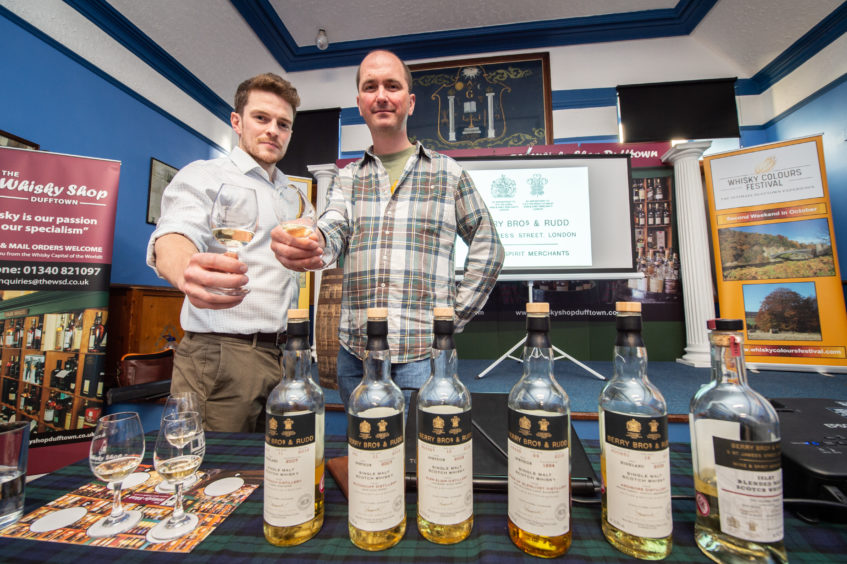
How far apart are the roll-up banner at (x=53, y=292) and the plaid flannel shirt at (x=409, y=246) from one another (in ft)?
6.25

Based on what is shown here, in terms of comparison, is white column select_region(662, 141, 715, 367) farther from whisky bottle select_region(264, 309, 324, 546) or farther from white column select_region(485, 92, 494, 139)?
whisky bottle select_region(264, 309, 324, 546)

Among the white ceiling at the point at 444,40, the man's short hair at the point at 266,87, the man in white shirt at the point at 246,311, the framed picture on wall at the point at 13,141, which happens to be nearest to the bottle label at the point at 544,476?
the man in white shirt at the point at 246,311

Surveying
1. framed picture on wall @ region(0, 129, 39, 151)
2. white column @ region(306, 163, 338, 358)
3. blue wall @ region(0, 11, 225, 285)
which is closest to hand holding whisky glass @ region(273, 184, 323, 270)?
white column @ region(306, 163, 338, 358)

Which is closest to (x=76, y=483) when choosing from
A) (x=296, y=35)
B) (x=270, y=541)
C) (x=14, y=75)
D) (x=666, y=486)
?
(x=270, y=541)

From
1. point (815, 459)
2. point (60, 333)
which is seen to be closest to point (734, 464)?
point (815, 459)

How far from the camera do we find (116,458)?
54 cm

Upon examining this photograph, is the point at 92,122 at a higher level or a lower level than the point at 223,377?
higher

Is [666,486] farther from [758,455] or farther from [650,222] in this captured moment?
[650,222]

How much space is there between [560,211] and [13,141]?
397 cm

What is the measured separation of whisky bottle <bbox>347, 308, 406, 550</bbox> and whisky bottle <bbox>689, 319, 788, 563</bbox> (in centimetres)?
40

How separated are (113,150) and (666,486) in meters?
4.22

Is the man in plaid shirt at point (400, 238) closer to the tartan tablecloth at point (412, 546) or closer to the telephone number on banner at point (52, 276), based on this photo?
the tartan tablecloth at point (412, 546)

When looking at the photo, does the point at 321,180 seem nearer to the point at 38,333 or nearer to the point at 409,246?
the point at 38,333

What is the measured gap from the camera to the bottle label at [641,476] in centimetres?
40
